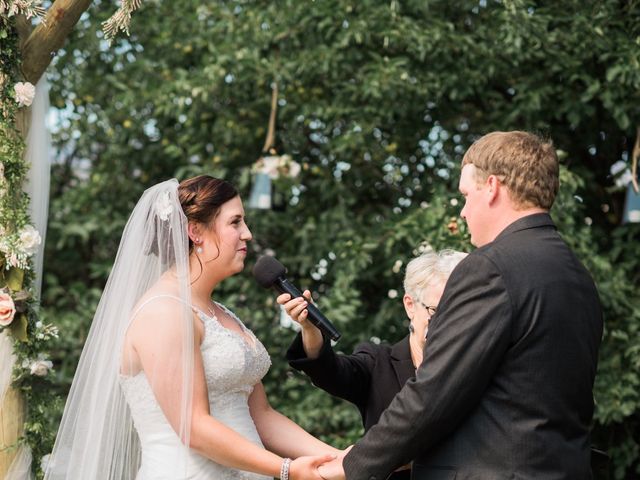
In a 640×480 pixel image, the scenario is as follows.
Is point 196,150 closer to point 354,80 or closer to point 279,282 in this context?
point 354,80

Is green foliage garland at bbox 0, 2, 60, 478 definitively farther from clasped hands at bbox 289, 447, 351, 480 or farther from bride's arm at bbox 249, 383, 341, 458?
clasped hands at bbox 289, 447, 351, 480

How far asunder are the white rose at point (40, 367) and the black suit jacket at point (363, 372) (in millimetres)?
913

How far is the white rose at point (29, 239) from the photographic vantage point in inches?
142

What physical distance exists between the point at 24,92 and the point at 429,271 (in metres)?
1.67

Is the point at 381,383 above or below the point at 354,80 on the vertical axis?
below

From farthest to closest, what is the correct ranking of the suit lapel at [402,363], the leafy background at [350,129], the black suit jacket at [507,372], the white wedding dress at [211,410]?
the leafy background at [350,129] < the suit lapel at [402,363] < the white wedding dress at [211,410] < the black suit jacket at [507,372]

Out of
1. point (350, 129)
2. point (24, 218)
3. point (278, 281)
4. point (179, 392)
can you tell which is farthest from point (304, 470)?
point (350, 129)

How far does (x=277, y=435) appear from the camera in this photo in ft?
11.9

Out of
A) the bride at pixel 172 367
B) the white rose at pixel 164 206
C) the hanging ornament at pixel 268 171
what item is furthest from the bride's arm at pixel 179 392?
the hanging ornament at pixel 268 171

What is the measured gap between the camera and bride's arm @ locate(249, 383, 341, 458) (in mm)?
3607

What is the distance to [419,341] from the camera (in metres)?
3.72

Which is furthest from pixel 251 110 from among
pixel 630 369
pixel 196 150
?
pixel 630 369

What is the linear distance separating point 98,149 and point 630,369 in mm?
4114

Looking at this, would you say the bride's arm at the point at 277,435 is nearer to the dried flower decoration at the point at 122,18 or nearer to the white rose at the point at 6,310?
the white rose at the point at 6,310
